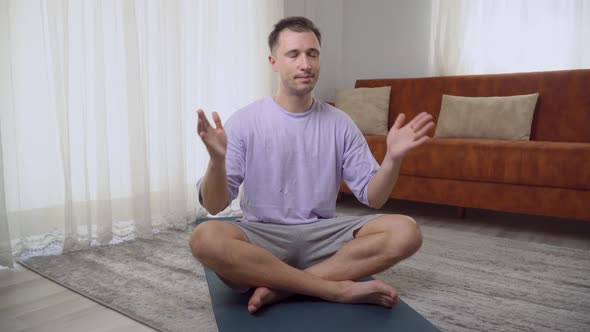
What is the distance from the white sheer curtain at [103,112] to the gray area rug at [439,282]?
7.6 inches

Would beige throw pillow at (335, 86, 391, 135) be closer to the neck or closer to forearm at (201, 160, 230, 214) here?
the neck

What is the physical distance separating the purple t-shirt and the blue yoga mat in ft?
0.91

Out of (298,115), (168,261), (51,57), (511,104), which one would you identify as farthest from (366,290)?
(511,104)

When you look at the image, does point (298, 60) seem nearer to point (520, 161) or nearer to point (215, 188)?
point (215, 188)

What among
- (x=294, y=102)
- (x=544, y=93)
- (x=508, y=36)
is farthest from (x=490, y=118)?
(x=294, y=102)

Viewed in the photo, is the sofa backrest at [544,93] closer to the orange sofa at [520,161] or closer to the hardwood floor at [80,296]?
the orange sofa at [520,161]

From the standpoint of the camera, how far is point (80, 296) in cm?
165

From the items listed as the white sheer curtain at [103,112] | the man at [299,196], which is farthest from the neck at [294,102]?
the white sheer curtain at [103,112]

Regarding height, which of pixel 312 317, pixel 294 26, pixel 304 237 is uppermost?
pixel 294 26

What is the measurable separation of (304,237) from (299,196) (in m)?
0.14

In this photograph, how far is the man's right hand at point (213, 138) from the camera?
46.7 inches

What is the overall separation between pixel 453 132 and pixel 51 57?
243 cm

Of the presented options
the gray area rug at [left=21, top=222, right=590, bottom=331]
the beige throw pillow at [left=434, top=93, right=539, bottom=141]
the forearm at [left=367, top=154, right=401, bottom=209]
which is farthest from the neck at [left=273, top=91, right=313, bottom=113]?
the beige throw pillow at [left=434, top=93, right=539, bottom=141]

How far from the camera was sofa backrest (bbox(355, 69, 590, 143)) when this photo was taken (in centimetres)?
283
